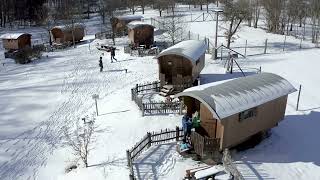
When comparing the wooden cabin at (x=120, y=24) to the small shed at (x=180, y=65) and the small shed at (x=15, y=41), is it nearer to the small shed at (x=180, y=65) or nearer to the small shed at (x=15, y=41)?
the small shed at (x=15, y=41)

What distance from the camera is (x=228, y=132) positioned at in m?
17.3

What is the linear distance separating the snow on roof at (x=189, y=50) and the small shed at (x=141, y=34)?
1611 centimetres

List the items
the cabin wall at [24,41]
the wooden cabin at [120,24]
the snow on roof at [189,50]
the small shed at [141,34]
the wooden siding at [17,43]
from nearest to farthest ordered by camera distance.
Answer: the snow on roof at [189,50]
the small shed at [141,34]
the wooden siding at [17,43]
the cabin wall at [24,41]
the wooden cabin at [120,24]

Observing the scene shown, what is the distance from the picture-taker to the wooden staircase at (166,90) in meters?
27.1

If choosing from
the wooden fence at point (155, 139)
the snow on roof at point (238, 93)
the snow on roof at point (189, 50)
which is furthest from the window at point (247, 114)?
the snow on roof at point (189, 50)

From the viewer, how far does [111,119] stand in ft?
77.0

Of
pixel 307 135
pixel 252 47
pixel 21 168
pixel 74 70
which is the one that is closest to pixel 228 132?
pixel 307 135

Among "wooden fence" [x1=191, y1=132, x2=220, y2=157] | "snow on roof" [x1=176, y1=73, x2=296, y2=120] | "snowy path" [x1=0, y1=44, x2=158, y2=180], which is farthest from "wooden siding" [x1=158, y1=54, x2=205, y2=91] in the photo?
"wooden fence" [x1=191, y1=132, x2=220, y2=157]

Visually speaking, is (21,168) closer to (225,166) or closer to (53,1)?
(225,166)

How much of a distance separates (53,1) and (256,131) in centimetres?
9420

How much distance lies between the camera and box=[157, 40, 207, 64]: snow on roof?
26781 mm

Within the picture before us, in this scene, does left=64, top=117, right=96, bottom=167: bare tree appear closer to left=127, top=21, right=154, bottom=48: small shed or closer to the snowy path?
the snowy path

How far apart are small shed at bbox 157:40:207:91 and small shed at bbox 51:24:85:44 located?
28900mm

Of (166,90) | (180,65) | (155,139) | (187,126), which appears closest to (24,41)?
(180,65)
